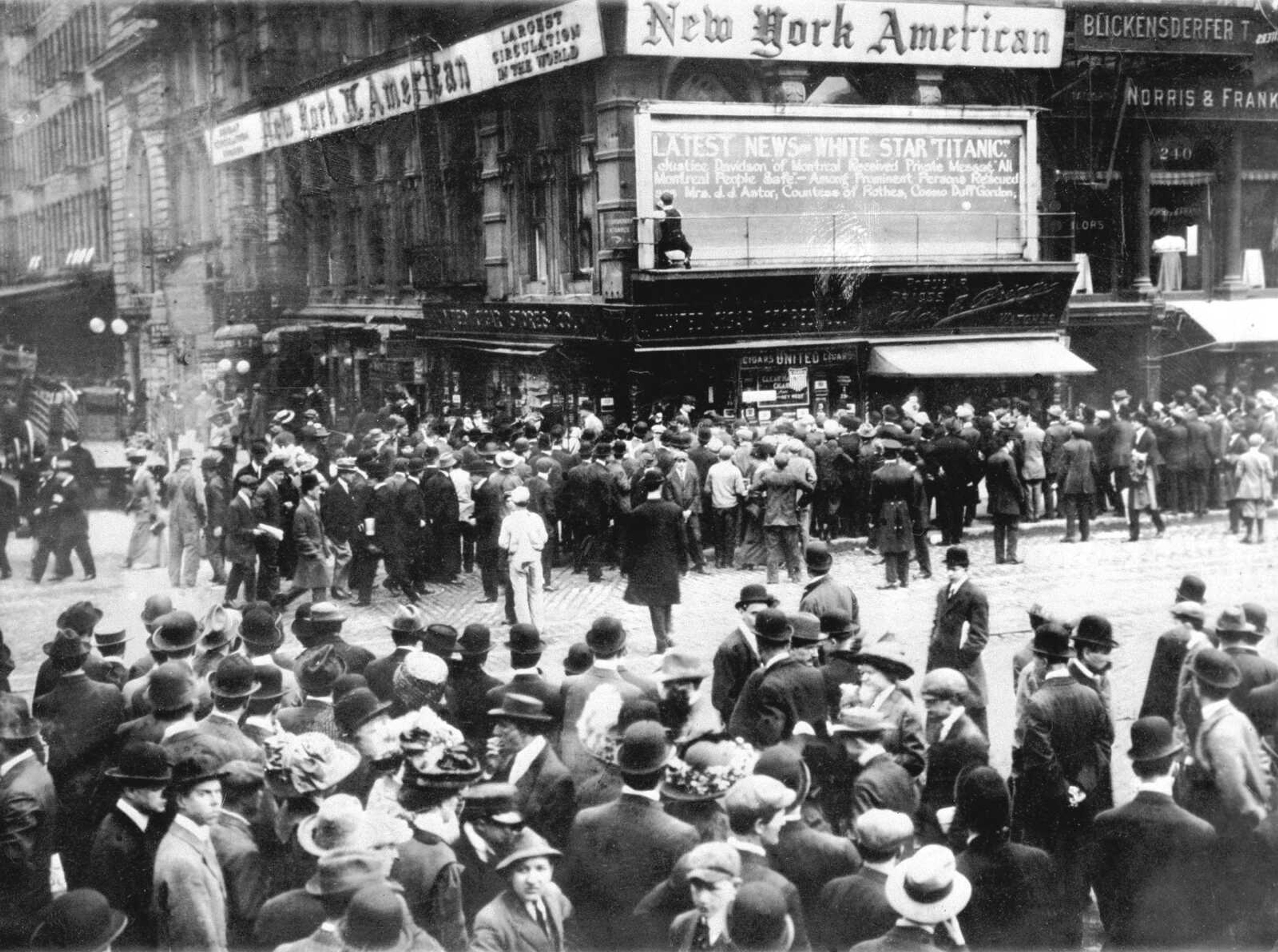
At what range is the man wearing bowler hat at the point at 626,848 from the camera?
4.98m

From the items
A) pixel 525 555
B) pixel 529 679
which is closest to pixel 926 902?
pixel 529 679

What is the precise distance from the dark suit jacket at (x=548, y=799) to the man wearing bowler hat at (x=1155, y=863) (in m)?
2.42

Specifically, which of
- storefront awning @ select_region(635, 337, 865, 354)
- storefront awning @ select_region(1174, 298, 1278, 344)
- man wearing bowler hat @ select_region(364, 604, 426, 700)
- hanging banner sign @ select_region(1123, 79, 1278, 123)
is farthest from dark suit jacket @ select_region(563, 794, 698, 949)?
hanging banner sign @ select_region(1123, 79, 1278, 123)

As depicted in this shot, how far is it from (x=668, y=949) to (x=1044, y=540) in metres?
14.6

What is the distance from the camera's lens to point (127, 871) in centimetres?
509

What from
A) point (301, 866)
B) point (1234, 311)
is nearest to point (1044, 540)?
point (1234, 311)

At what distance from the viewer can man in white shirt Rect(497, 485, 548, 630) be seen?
1274 centimetres

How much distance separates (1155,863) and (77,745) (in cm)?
534

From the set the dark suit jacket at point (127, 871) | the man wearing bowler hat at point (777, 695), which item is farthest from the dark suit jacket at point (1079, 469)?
the dark suit jacket at point (127, 871)

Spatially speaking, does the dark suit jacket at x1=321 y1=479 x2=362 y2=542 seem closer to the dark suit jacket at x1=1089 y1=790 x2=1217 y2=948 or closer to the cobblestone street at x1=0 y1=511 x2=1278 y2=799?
the cobblestone street at x1=0 y1=511 x2=1278 y2=799

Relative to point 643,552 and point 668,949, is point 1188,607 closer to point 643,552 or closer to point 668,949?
point 668,949

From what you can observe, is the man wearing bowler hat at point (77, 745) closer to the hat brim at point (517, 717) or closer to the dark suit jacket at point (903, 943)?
the hat brim at point (517, 717)

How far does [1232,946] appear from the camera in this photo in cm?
567

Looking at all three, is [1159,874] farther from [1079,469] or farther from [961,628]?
[1079,469]
